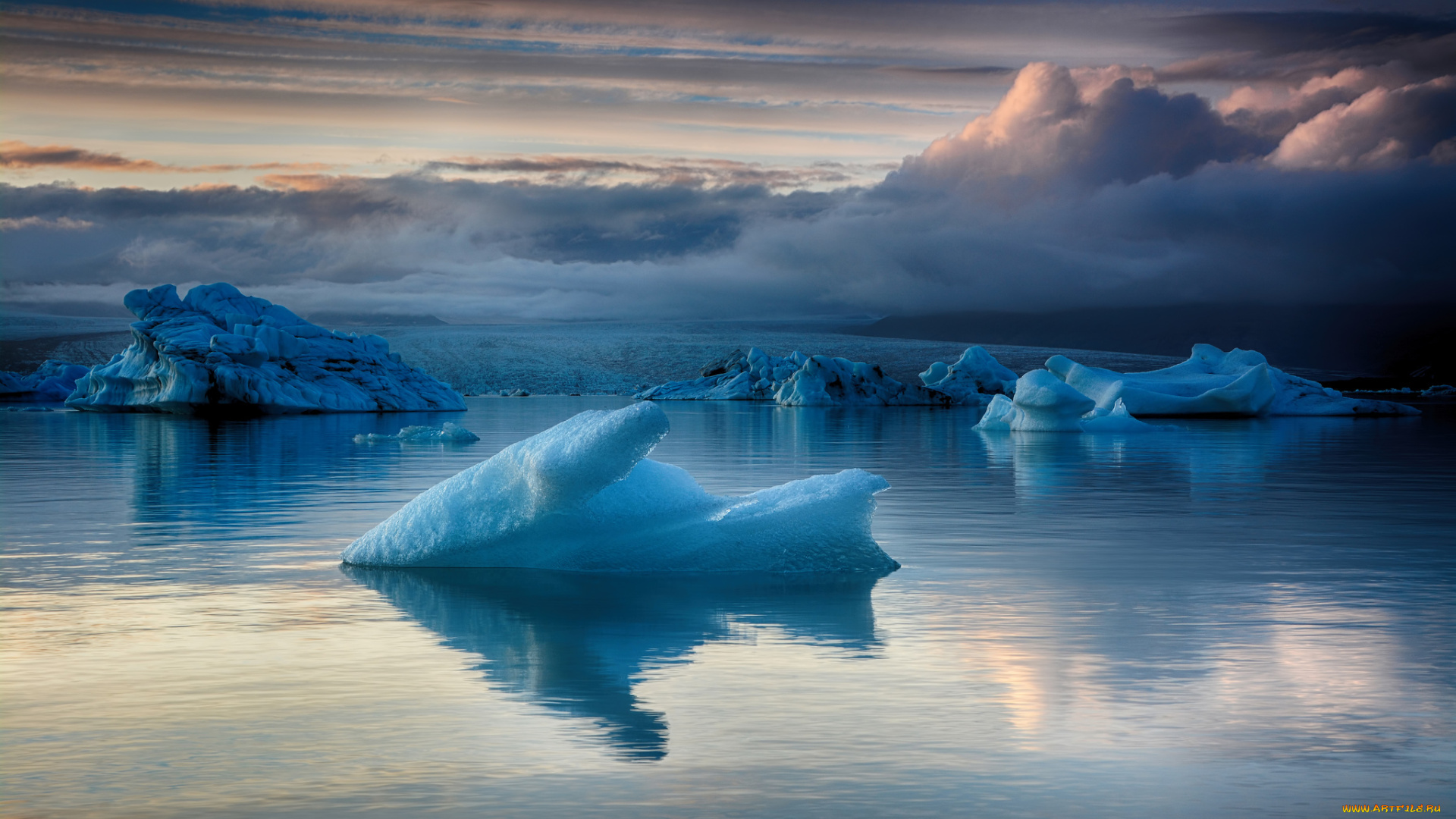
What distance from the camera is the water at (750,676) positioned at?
4.16 meters

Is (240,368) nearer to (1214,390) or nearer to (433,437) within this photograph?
(433,437)

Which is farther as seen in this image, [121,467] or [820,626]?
[121,467]

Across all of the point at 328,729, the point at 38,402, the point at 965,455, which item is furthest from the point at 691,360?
the point at 328,729

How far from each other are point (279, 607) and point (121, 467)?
1339cm

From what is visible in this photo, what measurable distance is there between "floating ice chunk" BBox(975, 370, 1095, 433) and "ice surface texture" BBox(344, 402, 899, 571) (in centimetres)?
2524

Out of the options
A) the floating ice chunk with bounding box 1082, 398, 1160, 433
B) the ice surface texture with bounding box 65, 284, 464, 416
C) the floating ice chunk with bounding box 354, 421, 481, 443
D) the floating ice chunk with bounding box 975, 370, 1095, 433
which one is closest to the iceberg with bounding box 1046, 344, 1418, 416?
the floating ice chunk with bounding box 1082, 398, 1160, 433

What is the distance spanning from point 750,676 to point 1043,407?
2893 centimetres

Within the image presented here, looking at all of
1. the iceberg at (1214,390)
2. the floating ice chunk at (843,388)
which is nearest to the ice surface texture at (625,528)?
the iceberg at (1214,390)

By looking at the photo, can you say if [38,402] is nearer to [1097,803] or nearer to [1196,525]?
[1196,525]

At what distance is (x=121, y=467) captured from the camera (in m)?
19.7

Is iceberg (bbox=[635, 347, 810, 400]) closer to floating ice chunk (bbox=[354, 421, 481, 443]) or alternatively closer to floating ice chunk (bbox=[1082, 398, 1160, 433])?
floating ice chunk (bbox=[1082, 398, 1160, 433])

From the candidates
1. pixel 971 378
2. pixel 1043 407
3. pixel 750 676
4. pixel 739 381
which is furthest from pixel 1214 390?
pixel 750 676

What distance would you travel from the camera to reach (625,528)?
352 inches

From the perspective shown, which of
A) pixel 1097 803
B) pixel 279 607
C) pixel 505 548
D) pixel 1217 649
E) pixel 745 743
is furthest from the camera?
pixel 505 548
